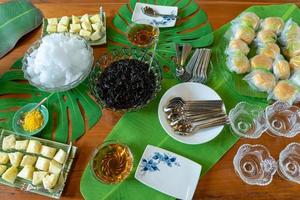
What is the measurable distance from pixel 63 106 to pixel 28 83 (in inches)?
6.5

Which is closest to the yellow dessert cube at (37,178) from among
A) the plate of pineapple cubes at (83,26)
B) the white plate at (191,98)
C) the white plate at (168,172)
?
the white plate at (168,172)

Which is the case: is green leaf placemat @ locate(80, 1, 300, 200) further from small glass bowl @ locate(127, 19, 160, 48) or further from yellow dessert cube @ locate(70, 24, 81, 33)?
yellow dessert cube @ locate(70, 24, 81, 33)

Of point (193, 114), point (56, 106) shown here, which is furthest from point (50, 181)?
point (193, 114)

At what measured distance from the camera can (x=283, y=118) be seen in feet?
3.18

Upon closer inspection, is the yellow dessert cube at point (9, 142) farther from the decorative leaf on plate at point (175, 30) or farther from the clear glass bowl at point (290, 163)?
the clear glass bowl at point (290, 163)

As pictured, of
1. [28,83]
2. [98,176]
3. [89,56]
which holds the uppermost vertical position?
[89,56]

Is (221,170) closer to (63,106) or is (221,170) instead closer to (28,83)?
(63,106)

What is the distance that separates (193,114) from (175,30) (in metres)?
0.38

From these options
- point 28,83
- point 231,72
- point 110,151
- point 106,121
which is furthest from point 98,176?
point 231,72

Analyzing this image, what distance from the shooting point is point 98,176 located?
32.8 inches

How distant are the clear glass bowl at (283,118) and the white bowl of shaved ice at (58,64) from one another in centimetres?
63

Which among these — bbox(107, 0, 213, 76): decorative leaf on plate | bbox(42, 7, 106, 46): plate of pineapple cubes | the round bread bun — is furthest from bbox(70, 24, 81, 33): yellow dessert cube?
the round bread bun

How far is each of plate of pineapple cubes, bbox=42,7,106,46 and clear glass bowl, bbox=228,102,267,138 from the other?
543 millimetres

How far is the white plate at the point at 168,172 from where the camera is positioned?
2.71 ft
